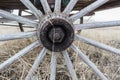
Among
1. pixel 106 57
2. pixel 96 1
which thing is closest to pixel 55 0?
pixel 96 1

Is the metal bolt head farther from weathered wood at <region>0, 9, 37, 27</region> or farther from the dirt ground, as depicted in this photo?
the dirt ground

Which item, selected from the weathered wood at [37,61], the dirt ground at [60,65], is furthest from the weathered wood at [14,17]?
the dirt ground at [60,65]

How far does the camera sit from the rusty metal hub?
2.67 m

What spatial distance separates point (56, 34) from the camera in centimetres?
267

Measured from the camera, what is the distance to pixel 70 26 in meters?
2.69

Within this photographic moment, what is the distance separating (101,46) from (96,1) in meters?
0.33

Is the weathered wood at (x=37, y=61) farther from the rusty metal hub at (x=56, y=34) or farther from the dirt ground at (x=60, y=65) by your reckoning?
the dirt ground at (x=60, y=65)

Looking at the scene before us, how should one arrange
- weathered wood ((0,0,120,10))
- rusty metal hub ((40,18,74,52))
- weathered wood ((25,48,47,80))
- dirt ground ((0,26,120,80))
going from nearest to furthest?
rusty metal hub ((40,18,74,52)) < weathered wood ((25,48,47,80)) < weathered wood ((0,0,120,10)) < dirt ground ((0,26,120,80))

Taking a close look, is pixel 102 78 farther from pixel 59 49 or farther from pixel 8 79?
pixel 8 79

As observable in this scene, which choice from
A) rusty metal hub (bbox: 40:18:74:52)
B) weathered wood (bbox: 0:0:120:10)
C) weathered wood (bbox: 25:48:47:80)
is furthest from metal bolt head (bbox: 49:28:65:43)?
weathered wood (bbox: 0:0:120:10)

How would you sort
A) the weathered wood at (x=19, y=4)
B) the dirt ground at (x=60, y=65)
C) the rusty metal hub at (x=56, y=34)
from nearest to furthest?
the rusty metal hub at (x=56, y=34)
the weathered wood at (x=19, y=4)
the dirt ground at (x=60, y=65)

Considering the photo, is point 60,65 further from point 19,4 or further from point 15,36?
point 15,36

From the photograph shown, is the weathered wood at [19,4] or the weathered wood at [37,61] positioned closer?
the weathered wood at [37,61]

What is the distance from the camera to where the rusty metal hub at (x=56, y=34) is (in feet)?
8.75
